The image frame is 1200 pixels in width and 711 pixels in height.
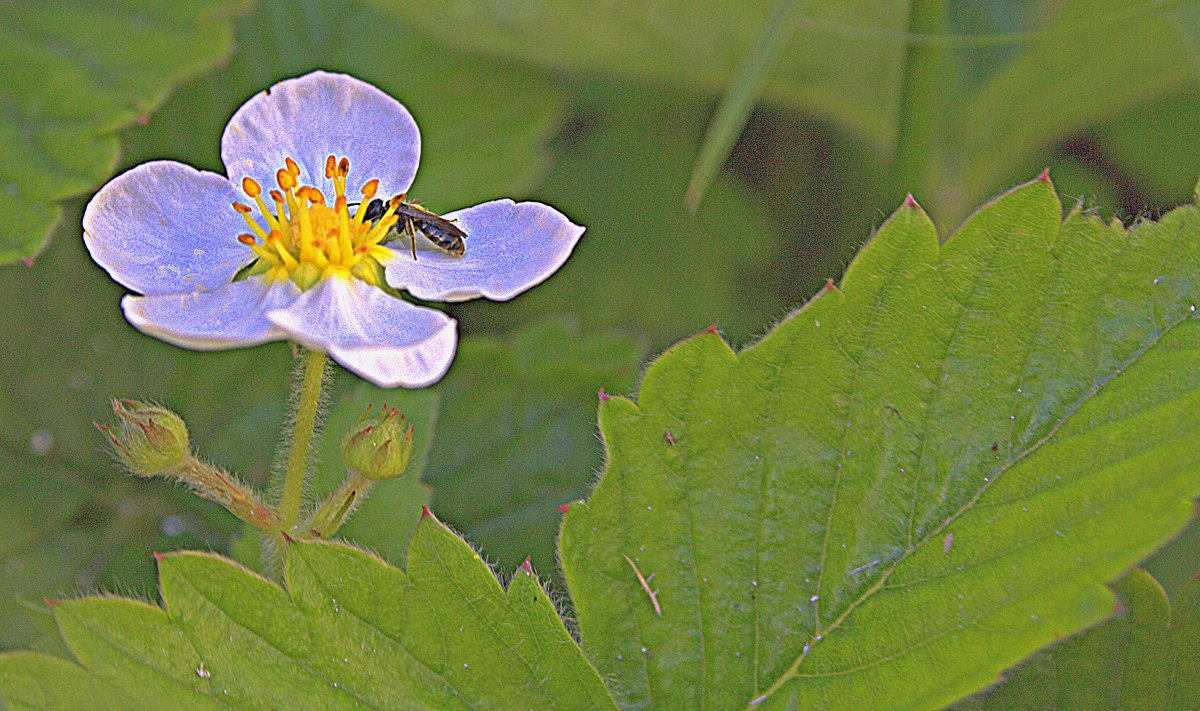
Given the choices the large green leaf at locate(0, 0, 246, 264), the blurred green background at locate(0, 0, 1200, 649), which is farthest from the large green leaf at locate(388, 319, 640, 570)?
the large green leaf at locate(0, 0, 246, 264)

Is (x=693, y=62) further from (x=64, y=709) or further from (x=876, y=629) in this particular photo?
(x=64, y=709)

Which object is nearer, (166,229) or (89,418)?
(166,229)

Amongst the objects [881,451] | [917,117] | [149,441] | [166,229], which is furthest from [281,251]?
[917,117]

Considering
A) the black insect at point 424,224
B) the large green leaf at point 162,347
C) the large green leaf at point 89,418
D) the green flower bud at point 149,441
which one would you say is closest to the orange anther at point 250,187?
the black insect at point 424,224

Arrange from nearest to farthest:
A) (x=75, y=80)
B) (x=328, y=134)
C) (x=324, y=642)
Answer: (x=324, y=642)
(x=328, y=134)
(x=75, y=80)

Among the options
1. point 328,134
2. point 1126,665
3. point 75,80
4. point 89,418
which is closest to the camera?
point 1126,665

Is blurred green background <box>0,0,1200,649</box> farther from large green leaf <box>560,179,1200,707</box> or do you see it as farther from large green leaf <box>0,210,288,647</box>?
large green leaf <box>560,179,1200,707</box>

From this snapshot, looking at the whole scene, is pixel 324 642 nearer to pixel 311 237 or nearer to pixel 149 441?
pixel 149 441
